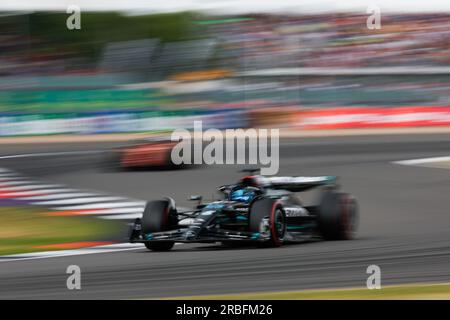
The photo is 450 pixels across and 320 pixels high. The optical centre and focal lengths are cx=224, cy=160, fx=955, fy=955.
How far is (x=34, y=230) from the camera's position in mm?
10703

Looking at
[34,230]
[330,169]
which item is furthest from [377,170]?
[34,230]

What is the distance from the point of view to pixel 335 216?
923 centimetres

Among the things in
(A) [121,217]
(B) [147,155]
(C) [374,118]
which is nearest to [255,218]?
(A) [121,217]

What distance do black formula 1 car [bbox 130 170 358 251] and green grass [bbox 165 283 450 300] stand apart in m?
2.05

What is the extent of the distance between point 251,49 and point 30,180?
48.9 ft

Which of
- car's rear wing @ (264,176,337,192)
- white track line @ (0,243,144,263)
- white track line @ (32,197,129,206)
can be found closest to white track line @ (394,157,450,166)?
white track line @ (32,197,129,206)

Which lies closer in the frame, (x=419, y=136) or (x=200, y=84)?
(x=419, y=136)

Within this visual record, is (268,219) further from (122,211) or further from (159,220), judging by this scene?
(122,211)

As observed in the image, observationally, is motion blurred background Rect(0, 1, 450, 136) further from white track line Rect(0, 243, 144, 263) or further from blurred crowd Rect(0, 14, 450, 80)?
white track line Rect(0, 243, 144, 263)

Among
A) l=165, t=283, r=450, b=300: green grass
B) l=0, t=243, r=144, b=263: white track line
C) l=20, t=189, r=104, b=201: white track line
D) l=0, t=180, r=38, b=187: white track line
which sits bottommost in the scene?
l=0, t=243, r=144, b=263: white track line

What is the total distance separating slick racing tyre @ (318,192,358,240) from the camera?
30.3ft

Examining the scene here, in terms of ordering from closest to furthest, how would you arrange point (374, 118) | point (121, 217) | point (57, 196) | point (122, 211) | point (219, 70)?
point (121, 217) < point (122, 211) < point (57, 196) < point (374, 118) < point (219, 70)

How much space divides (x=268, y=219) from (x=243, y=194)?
1.76 feet
